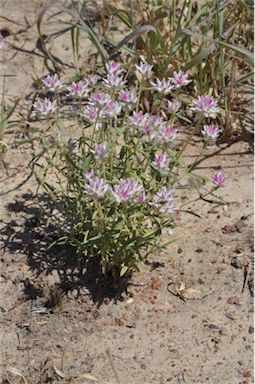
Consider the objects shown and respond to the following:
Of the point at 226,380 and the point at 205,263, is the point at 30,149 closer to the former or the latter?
the point at 205,263

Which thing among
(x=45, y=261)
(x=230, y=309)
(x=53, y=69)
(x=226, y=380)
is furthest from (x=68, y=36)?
(x=226, y=380)

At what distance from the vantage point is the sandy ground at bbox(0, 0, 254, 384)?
2.51 m

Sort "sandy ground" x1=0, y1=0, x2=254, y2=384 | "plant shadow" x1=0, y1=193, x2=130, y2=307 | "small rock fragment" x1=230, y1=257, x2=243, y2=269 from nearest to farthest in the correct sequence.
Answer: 1. "sandy ground" x1=0, y1=0, x2=254, y2=384
2. "plant shadow" x1=0, y1=193, x2=130, y2=307
3. "small rock fragment" x1=230, y1=257, x2=243, y2=269

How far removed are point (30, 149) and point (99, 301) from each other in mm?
812

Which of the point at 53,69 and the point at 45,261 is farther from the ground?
the point at 53,69

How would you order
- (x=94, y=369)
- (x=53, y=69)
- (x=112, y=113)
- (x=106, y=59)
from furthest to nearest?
1. (x=53, y=69)
2. (x=106, y=59)
3. (x=94, y=369)
4. (x=112, y=113)

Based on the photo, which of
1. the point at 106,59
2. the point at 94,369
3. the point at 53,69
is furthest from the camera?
the point at 53,69

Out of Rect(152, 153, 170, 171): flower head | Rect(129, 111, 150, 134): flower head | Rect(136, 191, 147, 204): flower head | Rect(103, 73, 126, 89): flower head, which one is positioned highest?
Rect(103, 73, 126, 89): flower head

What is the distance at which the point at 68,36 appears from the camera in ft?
12.5

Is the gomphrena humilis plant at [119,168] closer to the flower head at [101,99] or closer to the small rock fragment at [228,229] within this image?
the flower head at [101,99]

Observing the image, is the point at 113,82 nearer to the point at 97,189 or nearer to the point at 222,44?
the point at 97,189

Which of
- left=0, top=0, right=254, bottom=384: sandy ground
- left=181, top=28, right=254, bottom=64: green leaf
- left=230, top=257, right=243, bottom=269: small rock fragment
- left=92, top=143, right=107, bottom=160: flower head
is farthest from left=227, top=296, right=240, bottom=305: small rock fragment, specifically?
left=181, top=28, right=254, bottom=64: green leaf

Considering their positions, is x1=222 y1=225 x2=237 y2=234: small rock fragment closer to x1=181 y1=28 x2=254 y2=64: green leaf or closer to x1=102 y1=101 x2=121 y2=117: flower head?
x1=181 y1=28 x2=254 y2=64: green leaf

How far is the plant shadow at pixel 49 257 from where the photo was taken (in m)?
2.70
